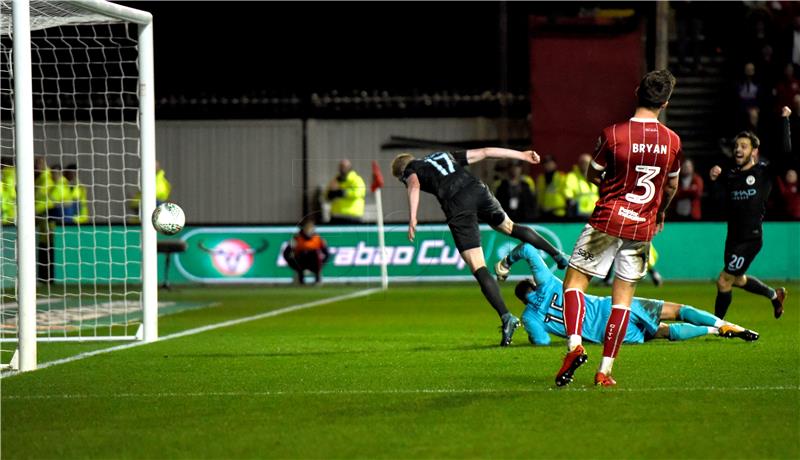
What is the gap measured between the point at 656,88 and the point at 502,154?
10.7 feet

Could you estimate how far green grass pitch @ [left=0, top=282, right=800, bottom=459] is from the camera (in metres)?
6.25

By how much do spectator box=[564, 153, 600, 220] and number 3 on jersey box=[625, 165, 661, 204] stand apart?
1571 centimetres

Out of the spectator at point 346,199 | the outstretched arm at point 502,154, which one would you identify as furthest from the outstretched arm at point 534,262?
the spectator at point 346,199

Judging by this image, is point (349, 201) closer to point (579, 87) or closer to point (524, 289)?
point (579, 87)

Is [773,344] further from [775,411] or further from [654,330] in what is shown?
[775,411]

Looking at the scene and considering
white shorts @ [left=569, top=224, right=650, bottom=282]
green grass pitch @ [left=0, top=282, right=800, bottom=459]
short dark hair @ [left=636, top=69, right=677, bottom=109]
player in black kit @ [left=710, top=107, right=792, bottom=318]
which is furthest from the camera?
player in black kit @ [left=710, top=107, right=792, bottom=318]

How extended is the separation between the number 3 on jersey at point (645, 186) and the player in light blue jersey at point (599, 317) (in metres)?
2.67

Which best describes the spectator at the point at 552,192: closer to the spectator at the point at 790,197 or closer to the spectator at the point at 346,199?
the spectator at the point at 346,199

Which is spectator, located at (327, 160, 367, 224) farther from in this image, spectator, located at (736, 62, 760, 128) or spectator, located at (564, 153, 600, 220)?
spectator, located at (736, 62, 760, 128)

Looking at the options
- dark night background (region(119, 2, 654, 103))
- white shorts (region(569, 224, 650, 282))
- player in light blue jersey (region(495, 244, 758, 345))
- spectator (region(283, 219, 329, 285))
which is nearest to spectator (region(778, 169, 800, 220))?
spectator (region(283, 219, 329, 285))

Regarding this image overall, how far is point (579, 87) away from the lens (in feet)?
94.5

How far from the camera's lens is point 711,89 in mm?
28469

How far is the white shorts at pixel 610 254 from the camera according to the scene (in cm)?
816

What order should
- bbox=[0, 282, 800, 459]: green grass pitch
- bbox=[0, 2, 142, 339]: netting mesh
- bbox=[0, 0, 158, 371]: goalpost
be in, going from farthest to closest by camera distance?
bbox=[0, 2, 142, 339]: netting mesh, bbox=[0, 0, 158, 371]: goalpost, bbox=[0, 282, 800, 459]: green grass pitch
